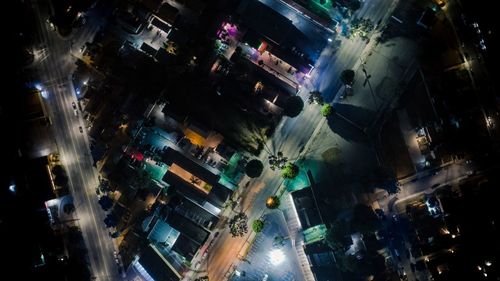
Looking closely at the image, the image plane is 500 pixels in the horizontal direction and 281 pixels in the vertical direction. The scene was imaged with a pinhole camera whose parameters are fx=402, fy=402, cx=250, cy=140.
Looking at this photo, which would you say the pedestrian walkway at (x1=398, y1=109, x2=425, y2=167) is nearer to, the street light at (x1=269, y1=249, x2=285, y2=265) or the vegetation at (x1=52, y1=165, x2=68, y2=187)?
the street light at (x1=269, y1=249, x2=285, y2=265)

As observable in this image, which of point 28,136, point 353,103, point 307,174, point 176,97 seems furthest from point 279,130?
point 28,136

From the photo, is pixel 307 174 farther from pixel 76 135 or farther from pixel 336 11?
pixel 76 135

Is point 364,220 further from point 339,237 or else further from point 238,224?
point 238,224

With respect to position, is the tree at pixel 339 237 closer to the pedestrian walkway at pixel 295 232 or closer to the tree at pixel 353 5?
the pedestrian walkway at pixel 295 232

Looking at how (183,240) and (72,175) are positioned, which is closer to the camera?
(183,240)

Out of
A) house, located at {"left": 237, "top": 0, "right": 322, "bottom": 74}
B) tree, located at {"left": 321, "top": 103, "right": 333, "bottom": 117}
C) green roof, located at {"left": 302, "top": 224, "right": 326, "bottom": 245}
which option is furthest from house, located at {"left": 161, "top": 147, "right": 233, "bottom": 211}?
house, located at {"left": 237, "top": 0, "right": 322, "bottom": 74}

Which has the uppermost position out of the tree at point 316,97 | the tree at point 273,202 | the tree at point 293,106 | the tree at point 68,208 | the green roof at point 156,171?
the tree at point 316,97

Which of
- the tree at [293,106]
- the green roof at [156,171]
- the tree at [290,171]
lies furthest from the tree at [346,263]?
the green roof at [156,171]
